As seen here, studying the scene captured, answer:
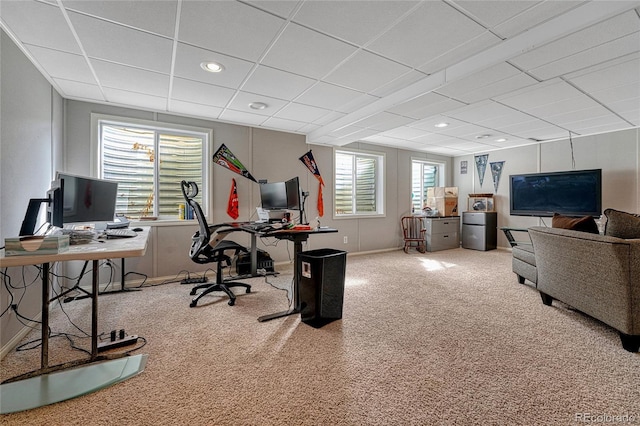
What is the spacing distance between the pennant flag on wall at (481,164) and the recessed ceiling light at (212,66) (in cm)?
615

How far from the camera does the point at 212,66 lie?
2482mm

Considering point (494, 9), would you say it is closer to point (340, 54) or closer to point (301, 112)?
point (340, 54)

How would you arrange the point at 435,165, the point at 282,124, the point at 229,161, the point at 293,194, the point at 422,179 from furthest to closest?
1. the point at 435,165
2. the point at 422,179
3. the point at 282,124
4. the point at 229,161
5. the point at 293,194

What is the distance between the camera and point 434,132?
4777 mm

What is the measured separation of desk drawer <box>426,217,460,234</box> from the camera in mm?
5879

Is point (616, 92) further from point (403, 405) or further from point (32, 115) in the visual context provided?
point (32, 115)

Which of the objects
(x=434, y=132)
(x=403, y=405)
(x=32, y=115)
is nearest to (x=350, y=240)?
(x=434, y=132)

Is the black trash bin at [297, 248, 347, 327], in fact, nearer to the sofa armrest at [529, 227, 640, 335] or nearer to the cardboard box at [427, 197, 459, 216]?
the sofa armrest at [529, 227, 640, 335]

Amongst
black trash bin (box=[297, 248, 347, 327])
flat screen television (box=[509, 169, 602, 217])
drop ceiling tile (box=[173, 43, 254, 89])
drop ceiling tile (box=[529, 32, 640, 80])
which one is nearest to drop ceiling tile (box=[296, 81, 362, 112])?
drop ceiling tile (box=[173, 43, 254, 89])

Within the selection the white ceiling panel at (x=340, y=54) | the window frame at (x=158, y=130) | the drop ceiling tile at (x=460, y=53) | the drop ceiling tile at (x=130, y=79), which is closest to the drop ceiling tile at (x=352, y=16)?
the white ceiling panel at (x=340, y=54)

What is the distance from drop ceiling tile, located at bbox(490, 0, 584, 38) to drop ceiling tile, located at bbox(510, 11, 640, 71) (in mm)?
176

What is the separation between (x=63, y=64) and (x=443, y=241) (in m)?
6.49

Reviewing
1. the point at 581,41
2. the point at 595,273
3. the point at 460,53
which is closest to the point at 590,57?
the point at 581,41

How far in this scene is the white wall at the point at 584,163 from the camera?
14.7 ft
